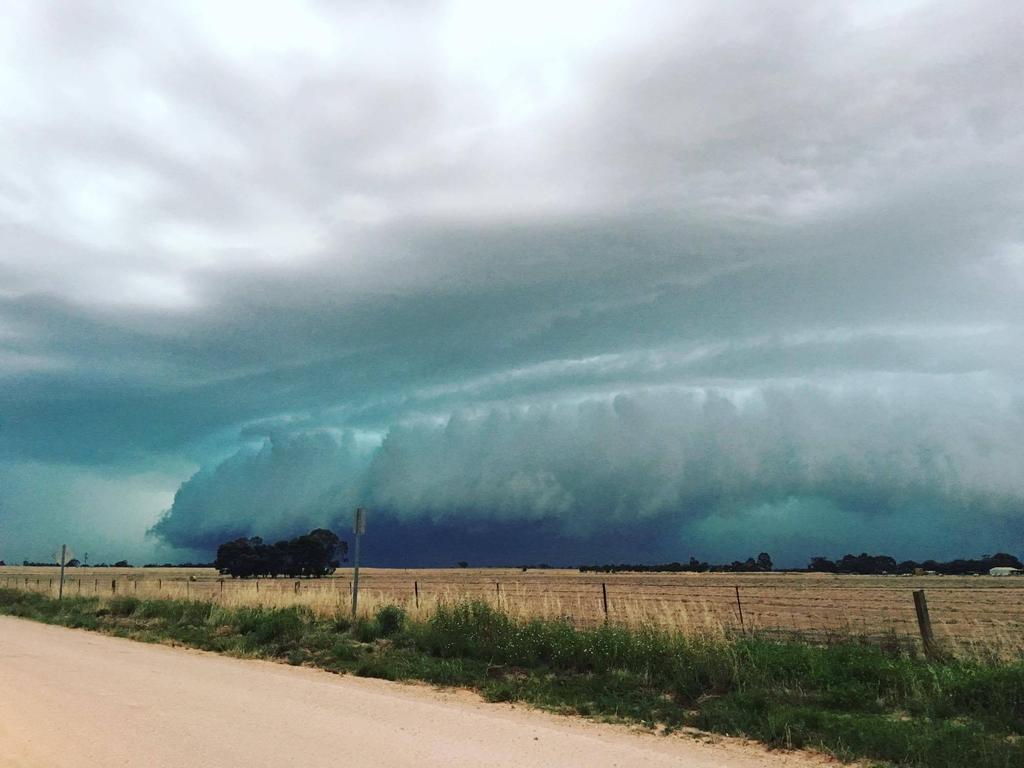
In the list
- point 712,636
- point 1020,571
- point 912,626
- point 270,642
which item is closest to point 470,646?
point 712,636

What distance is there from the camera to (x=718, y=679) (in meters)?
11.4

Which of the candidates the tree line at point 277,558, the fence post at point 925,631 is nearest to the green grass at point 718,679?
the fence post at point 925,631

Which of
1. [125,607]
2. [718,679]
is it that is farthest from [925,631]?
[125,607]

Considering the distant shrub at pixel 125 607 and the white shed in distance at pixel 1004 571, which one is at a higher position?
the distant shrub at pixel 125 607

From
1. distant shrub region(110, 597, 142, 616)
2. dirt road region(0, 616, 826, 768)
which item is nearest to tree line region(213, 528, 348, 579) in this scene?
distant shrub region(110, 597, 142, 616)

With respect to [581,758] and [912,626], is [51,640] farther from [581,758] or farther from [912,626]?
[912,626]

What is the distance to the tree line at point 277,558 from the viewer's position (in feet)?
399

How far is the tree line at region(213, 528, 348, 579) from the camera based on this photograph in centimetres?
12162

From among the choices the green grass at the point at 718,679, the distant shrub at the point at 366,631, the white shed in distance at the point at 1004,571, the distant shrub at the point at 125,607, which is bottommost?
the white shed in distance at the point at 1004,571

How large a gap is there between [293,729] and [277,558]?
12008 cm

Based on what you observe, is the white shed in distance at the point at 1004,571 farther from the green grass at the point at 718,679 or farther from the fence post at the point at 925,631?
the green grass at the point at 718,679

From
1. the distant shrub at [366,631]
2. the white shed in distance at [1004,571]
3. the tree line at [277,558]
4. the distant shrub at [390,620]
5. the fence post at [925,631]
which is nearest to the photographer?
the fence post at [925,631]

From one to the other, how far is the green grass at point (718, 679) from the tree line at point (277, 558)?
109m

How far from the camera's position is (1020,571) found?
483ft
